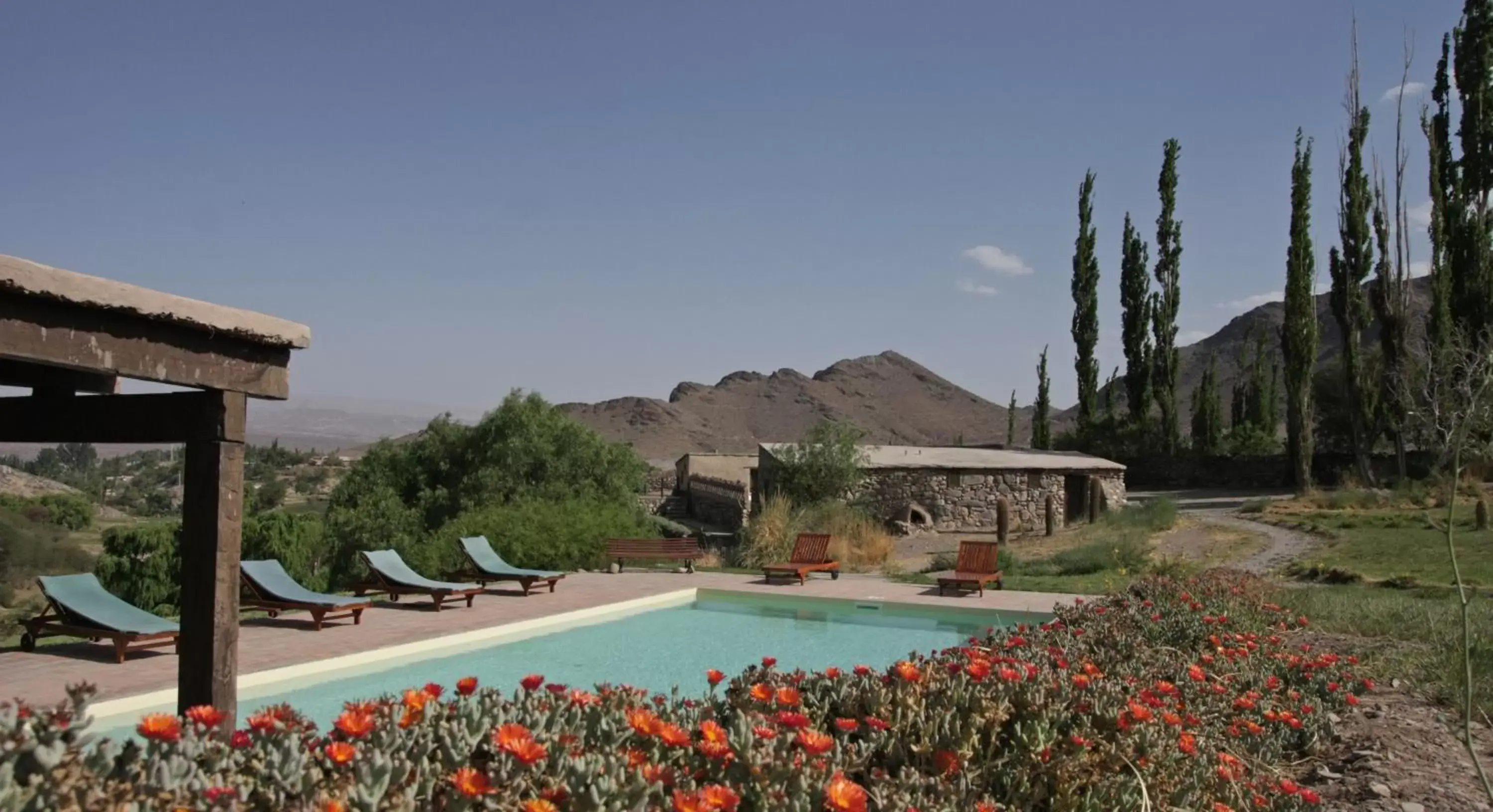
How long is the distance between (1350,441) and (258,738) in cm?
4047

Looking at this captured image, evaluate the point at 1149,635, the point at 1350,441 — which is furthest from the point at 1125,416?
the point at 1149,635

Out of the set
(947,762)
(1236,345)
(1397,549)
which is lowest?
(1397,549)

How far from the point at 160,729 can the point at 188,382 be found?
7.21 ft

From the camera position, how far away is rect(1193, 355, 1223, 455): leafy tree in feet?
120

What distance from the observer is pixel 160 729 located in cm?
212

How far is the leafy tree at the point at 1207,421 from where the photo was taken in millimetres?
36531

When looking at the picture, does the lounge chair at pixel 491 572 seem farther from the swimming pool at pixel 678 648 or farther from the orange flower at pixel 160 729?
the orange flower at pixel 160 729

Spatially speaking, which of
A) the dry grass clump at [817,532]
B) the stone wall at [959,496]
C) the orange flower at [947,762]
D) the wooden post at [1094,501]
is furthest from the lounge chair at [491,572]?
the wooden post at [1094,501]

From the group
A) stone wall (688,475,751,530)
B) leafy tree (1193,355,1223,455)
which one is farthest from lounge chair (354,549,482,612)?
leafy tree (1193,355,1223,455)

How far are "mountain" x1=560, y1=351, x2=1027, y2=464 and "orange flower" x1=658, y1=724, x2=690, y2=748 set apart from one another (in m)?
57.0

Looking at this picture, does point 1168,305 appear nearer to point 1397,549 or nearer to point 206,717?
point 1397,549

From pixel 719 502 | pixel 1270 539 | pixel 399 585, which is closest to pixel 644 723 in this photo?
pixel 399 585

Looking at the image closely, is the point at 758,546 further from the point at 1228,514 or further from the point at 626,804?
the point at 626,804

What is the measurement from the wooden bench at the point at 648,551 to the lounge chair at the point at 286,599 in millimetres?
5598
